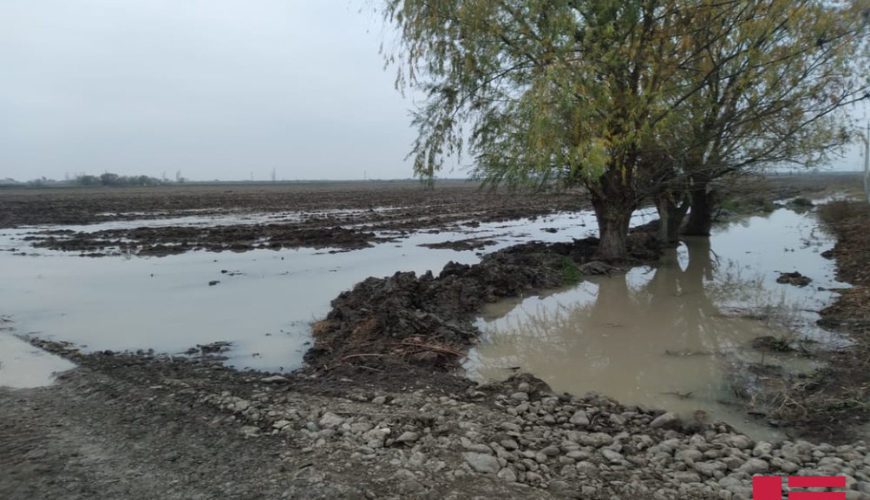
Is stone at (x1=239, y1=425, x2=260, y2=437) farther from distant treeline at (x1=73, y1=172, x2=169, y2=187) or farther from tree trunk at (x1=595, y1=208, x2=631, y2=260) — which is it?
distant treeline at (x1=73, y1=172, x2=169, y2=187)

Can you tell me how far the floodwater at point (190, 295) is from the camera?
25.7ft

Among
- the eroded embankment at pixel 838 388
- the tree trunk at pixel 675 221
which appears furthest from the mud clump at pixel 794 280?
the tree trunk at pixel 675 221

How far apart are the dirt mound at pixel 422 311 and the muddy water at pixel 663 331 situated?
0.42 m

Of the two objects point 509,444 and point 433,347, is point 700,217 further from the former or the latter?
point 509,444

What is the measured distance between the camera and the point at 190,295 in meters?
10.9

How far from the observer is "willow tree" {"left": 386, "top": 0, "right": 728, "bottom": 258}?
11.0 m

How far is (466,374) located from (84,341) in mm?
5615

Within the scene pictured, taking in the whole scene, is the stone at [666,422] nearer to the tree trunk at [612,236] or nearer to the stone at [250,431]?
the stone at [250,431]

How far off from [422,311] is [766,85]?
9811mm

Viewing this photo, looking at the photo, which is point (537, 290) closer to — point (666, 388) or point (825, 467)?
point (666, 388)

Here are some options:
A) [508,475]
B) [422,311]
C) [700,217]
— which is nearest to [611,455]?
[508,475]

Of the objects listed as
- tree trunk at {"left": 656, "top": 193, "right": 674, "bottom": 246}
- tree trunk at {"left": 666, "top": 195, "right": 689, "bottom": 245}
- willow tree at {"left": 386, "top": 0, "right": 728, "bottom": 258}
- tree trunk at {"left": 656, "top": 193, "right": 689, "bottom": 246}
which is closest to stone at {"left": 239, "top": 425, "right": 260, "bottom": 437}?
willow tree at {"left": 386, "top": 0, "right": 728, "bottom": 258}

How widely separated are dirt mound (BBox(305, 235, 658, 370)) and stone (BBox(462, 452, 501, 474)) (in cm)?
249

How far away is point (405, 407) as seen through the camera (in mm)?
5023
